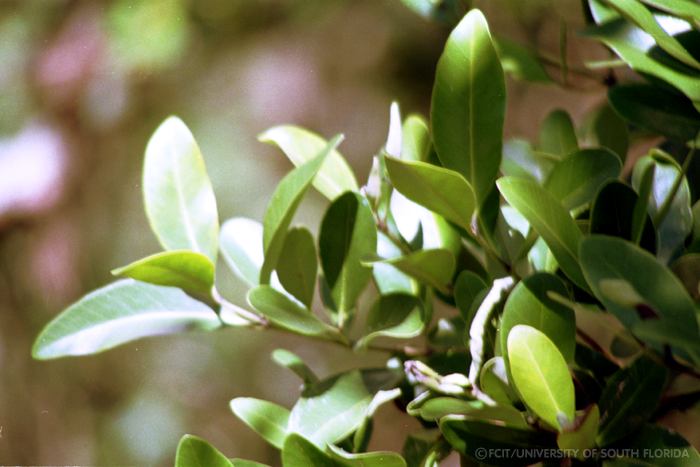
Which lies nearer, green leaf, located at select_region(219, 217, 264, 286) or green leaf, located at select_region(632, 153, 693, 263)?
green leaf, located at select_region(632, 153, 693, 263)

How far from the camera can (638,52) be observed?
33cm

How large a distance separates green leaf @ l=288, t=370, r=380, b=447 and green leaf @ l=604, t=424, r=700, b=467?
100mm

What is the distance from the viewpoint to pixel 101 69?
1208mm

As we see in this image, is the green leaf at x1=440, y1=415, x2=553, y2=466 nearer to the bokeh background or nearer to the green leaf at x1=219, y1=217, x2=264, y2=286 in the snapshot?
the green leaf at x1=219, y1=217, x2=264, y2=286

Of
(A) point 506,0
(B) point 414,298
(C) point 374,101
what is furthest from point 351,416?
(C) point 374,101

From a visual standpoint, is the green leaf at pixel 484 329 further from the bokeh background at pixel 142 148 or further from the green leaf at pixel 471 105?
the bokeh background at pixel 142 148

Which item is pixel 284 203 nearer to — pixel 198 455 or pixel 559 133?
pixel 198 455

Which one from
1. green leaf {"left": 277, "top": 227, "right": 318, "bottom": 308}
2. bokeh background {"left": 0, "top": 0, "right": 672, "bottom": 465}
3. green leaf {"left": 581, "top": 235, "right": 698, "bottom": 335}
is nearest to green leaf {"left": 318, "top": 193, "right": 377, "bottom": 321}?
green leaf {"left": 277, "top": 227, "right": 318, "bottom": 308}

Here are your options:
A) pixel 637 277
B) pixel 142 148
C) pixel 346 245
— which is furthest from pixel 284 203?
pixel 142 148

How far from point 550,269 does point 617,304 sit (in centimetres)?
7

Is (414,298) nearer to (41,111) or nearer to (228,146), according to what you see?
(228,146)

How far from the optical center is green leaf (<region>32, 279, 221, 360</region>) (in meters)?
0.35

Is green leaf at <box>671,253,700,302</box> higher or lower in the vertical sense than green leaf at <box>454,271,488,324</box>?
higher

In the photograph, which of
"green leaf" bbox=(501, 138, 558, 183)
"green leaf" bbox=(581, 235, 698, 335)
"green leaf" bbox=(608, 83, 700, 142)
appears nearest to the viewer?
"green leaf" bbox=(581, 235, 698, 335)
